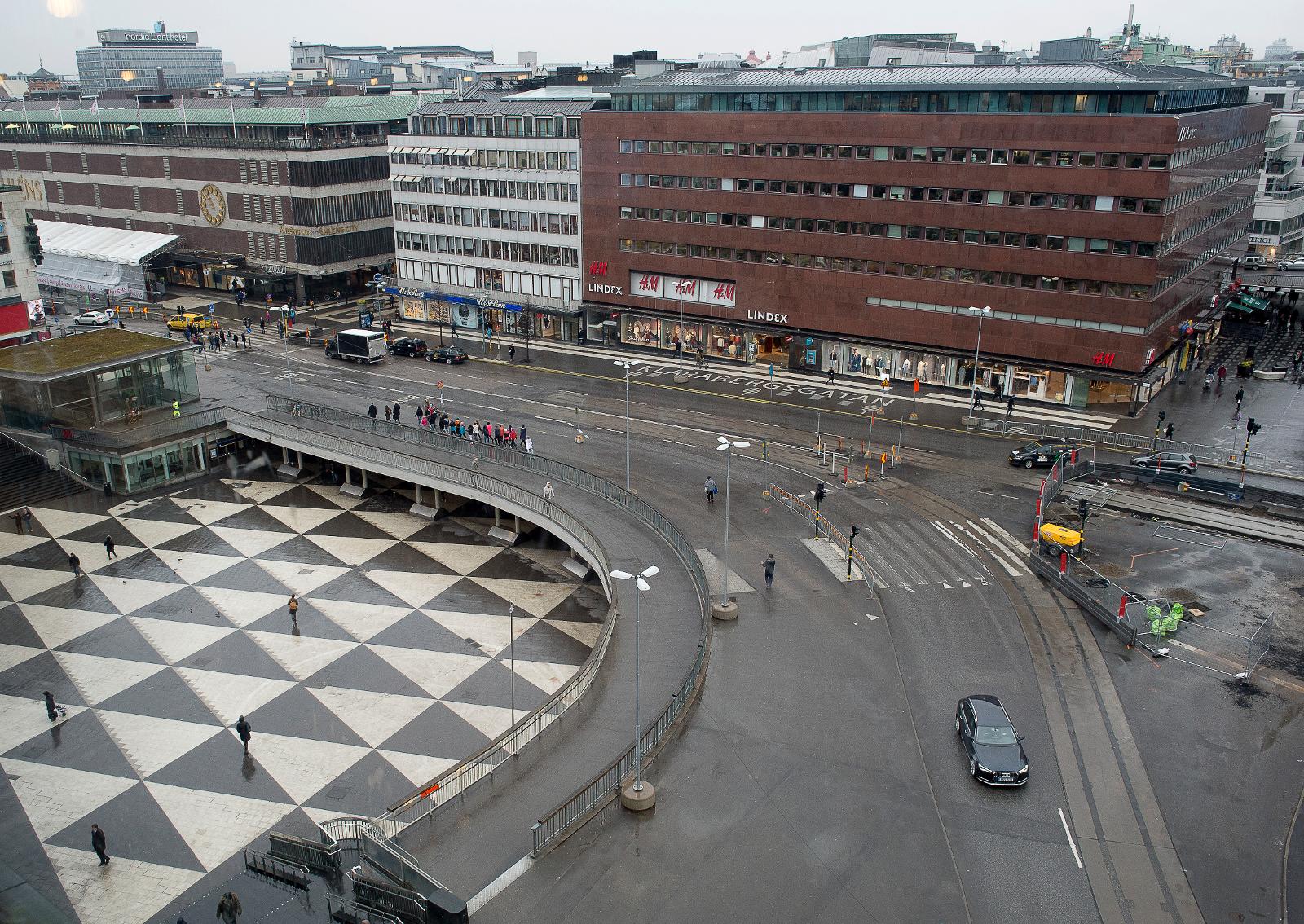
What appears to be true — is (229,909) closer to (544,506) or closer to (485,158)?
(544,506)

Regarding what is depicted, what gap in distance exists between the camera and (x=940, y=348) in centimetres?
6781

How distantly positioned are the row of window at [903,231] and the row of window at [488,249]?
7.59 meters

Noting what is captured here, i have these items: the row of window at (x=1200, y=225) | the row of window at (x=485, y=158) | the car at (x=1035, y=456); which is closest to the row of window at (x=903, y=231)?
the row of window at (x=1200, y=225)

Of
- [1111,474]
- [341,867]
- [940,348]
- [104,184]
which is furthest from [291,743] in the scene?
[104,184]

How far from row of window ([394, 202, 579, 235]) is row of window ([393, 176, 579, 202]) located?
123 centimetres

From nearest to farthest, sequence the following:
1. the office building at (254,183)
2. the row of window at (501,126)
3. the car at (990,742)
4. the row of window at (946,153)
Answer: the car at (990,742) < the row of window at (946,153) < the row of window at (501,126) < the office building at (254,183)

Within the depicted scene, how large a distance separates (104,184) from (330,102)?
1416 inches

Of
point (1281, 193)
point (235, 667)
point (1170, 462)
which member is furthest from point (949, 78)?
point (1281, 193)

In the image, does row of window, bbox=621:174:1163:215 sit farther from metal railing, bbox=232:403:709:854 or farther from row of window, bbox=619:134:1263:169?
metal railing, bbox=232:403:709:854

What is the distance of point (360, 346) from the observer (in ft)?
259

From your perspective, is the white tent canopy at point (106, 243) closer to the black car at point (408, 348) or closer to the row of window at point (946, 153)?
the black car at point (408, 348)

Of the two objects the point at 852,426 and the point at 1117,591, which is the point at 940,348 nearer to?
the point at 852,426

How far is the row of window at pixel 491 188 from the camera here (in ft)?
269

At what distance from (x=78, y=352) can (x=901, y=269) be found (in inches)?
2087
